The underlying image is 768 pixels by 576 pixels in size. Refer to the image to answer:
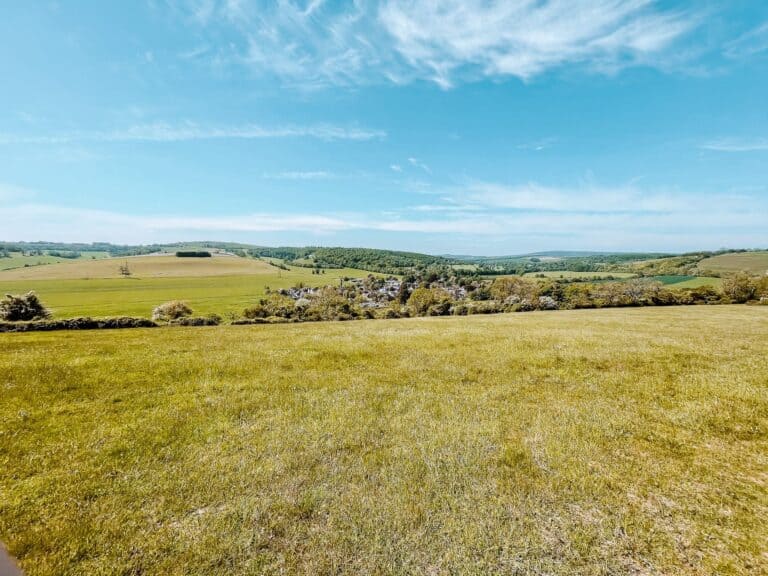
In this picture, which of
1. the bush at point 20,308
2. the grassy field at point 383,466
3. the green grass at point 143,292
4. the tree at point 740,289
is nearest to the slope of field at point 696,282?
the tree at point 740,289

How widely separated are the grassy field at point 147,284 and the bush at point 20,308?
122ft

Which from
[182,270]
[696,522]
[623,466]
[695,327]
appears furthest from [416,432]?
[182,270]

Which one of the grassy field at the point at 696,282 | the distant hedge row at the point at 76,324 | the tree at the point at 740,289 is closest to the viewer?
the distant hedge row at the point at 76,324

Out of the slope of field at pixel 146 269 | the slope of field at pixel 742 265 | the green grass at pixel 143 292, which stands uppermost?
the slope of field at pixel 742 265

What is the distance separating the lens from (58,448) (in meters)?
6.34

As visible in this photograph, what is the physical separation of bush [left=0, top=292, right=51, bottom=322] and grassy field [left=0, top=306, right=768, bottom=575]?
2519cm

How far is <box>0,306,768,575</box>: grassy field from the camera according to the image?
420 centimetres

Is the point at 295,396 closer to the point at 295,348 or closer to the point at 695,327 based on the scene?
A: the point at 295,348

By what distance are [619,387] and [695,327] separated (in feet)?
45.5

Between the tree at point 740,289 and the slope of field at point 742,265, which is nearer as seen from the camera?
the tree at point 740,289

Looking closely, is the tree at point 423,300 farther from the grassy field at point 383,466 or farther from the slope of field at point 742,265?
the slope of field at point 742,265

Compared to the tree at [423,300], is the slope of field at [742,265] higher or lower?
higher

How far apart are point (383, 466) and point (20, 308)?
40.0 meters

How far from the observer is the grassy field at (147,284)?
75.6 meters
